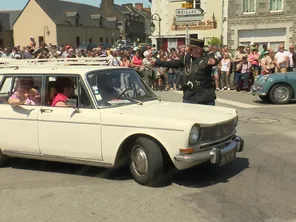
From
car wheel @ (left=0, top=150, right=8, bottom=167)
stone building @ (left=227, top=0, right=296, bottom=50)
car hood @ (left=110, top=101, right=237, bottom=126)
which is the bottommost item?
car wheel @ (left=0, top=150, right=8, bottom=167)

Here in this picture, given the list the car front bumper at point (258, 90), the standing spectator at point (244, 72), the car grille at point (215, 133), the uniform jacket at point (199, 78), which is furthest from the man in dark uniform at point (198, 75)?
the standing spectator at point (244, 72)

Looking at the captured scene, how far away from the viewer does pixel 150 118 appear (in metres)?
4.93

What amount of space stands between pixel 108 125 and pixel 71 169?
125 cm

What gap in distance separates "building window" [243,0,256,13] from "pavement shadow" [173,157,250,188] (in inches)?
1058

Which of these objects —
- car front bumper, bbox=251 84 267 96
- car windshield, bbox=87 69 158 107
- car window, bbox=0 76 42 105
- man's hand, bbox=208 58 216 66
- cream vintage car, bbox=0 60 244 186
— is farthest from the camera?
car front bumper, bbox=251 84 267 96

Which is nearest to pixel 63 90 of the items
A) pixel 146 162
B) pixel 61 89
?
pixel 61 89

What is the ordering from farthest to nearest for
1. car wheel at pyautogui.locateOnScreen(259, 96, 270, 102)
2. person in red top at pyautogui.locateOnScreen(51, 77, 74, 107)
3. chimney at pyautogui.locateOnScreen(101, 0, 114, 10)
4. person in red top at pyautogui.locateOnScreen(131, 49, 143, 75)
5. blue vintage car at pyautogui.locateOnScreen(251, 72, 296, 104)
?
chimney at pyautogui.locateOnScreen(101, 0, 114, 10) → person in red top at pyautogui.locateOnScreen(131, 49, 143, 75) → car wheel at pyautogui.locateOnScreen(259, 96, 270, 102) → blue vintage car at pyautogui.locateOnScreen(251, 72, 296, 104) → person in red top at pyautogui.locateOnScreen(51, 77, 74, 107)

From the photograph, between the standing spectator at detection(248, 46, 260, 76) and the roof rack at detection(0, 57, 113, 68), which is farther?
the standing spectator at detection(248, 46, 260, 76)

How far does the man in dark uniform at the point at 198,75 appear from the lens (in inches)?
256

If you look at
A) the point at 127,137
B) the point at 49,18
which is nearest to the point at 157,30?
the point at 127,137

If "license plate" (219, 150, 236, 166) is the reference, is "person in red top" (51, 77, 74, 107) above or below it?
above

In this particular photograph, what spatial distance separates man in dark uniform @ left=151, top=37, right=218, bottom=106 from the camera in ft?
21.4

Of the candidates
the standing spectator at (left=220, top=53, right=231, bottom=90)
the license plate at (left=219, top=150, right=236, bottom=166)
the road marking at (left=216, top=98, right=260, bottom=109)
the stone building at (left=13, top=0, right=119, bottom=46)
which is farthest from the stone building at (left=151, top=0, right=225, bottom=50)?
the stone building at (left=13, top=0, right=119, bottom=46)

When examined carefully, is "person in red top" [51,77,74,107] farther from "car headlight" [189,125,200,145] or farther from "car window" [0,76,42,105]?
"car headlight" [189,125,200,145]
